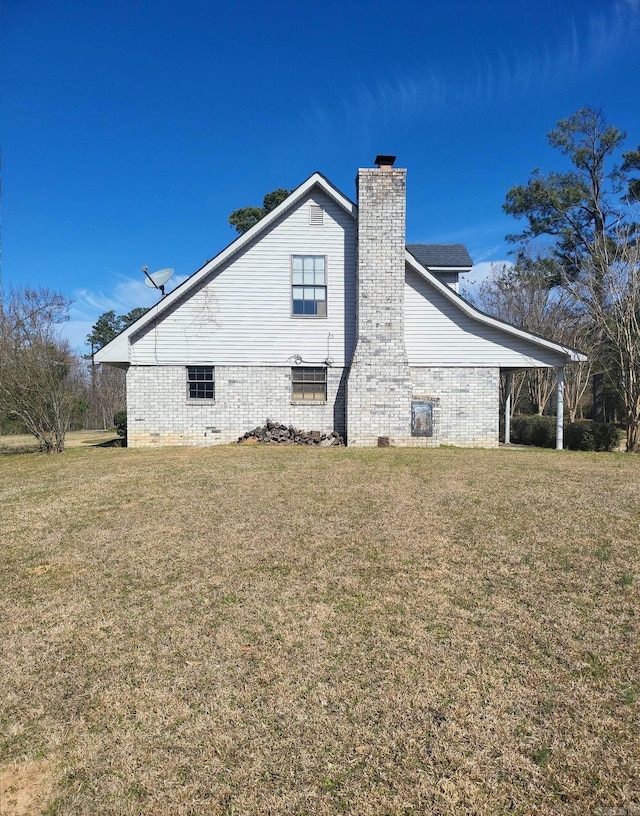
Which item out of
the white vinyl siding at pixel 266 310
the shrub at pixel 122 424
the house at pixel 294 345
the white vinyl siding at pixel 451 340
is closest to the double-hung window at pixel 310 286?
the house at pixel 294 345

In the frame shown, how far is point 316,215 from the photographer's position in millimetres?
14383

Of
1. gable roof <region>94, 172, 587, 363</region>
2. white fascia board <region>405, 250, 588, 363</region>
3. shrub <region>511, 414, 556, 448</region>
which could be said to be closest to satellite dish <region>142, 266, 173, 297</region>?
gable roof <region>94, 172, 587, 363</region>

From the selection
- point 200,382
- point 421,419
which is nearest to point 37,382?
point 200,382

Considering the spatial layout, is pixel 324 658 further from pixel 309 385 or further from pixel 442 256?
pixel 442 256

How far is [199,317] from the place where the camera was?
14.2 meters

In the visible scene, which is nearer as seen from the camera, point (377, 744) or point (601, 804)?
point (601, 804)

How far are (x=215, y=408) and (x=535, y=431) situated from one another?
11.9 m

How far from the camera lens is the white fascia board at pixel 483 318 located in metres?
13.8

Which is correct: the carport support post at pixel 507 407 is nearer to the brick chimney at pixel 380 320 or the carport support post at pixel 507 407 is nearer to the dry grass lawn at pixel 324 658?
the brick chimney at pixel 380 320

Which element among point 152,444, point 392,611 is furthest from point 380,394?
point 392,611

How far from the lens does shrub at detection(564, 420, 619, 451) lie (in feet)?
48.3

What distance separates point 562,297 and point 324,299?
53.7ft

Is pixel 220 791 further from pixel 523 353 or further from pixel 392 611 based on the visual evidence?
pixel 523 353

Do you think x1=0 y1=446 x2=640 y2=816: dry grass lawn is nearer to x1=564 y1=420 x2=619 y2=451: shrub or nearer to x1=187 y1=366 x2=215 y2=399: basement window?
x1=187 y1=366 x2=215 y2=399: basement window
